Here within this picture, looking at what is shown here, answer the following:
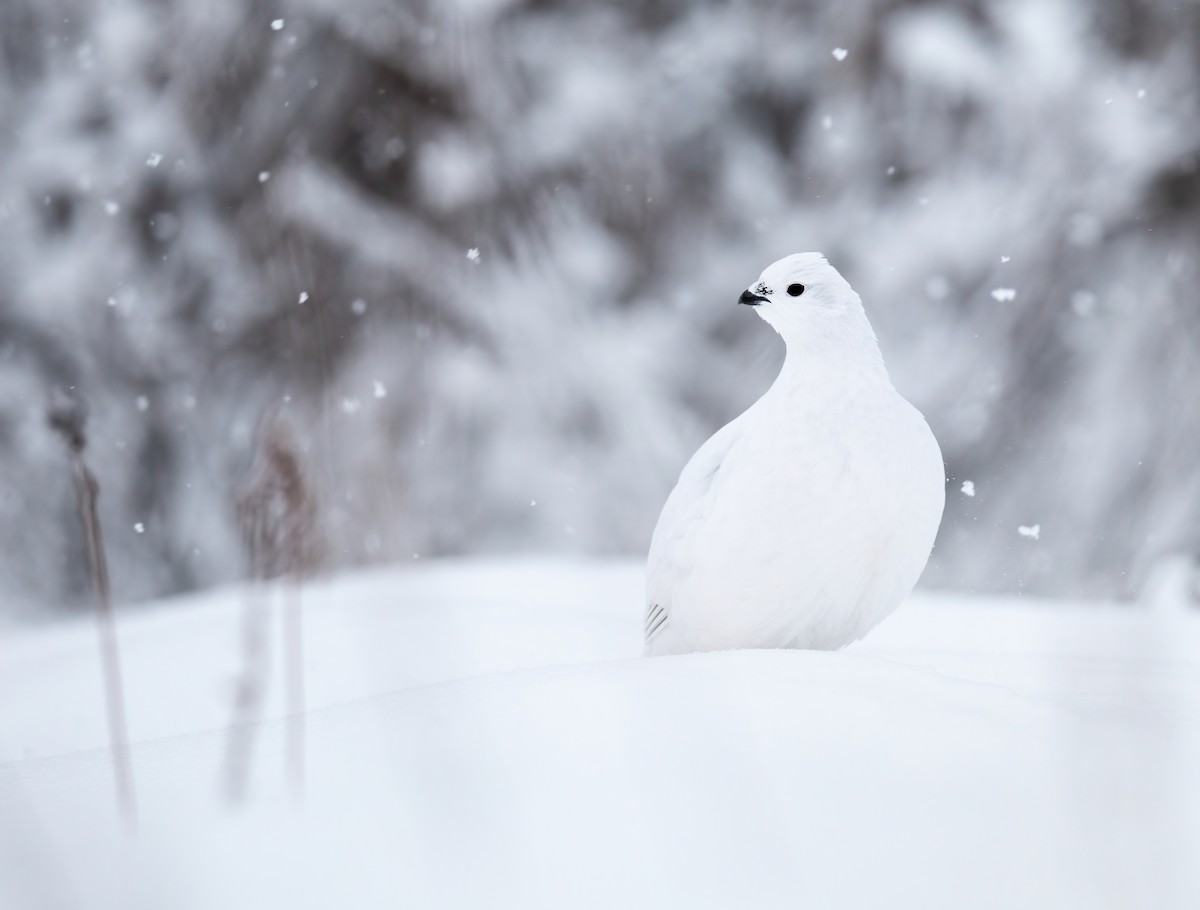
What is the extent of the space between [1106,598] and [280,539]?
3.50 m

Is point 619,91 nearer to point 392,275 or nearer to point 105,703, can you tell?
point 392,275

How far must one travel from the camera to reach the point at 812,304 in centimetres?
179

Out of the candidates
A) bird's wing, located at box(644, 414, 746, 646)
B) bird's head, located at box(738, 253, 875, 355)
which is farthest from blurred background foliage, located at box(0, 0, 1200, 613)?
bird's head, located at box(738, 253, 875, 355)

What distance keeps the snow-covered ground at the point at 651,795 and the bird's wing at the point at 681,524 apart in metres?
0.40

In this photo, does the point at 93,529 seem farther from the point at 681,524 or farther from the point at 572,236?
the point at 572,236

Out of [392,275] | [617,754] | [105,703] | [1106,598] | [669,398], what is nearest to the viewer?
[617,754]

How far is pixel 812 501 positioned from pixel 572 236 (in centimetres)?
381

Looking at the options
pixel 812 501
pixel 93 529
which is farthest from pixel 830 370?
pixel 93 529

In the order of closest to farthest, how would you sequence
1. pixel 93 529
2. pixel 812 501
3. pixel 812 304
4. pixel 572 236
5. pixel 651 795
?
pixel 93 529
pixel 651 795
pixel 812 501
pixel 812 304
pixel 572 236

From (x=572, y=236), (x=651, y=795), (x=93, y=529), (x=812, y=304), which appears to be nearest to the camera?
(x=93, y=529)

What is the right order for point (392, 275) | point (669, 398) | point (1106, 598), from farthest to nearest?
point (669, 398), point (392, 275), point (1106, 598)

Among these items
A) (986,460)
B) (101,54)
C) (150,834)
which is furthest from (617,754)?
(101,54)

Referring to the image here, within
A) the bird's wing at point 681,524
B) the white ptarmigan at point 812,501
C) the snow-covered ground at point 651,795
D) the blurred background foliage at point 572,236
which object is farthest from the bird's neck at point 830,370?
the blurred background foliage at point 572,236

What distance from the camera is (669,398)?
203 inches
